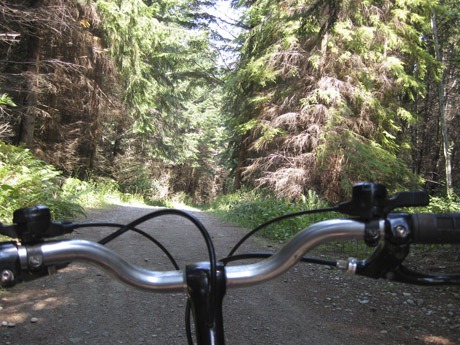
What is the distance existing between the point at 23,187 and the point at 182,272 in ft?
21.7

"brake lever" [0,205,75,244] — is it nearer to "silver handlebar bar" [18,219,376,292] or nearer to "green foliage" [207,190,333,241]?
"silver handlebar bar" [18,219,376,292]

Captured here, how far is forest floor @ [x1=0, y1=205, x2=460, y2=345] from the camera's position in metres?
3.45

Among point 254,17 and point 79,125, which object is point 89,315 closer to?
point 79,125

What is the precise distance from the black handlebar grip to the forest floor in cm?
272

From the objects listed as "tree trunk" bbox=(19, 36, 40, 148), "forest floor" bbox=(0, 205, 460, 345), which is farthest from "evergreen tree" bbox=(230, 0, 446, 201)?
"tree trunk" bbox=(19, 36, 40, 148)

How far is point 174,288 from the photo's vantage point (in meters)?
1.13

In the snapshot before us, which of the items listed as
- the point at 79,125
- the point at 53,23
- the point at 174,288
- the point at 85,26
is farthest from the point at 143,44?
the point at 174,288

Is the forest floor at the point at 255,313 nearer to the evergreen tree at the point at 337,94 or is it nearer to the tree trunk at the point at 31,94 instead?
the evergreen tree at the point at 337,94

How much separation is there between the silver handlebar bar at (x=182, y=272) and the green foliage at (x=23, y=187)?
17.8ft

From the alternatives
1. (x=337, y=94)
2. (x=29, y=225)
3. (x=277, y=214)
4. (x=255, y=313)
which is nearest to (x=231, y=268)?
(x=29, y=225)

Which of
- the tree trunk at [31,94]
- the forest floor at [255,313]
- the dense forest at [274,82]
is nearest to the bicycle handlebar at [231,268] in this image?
the forest floor at [255,313]

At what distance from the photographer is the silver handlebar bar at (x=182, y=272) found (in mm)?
1094

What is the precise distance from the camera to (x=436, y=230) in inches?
41.6

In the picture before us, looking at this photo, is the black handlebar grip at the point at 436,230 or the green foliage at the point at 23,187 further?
the green foliage at the point at 23,187
